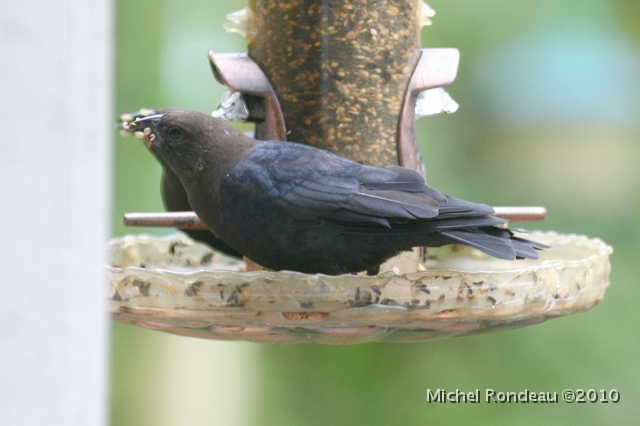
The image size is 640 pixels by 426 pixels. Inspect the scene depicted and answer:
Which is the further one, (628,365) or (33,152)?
(628,365)

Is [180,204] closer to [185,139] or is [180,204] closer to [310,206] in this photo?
[185,139]

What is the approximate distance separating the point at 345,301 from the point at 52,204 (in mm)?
1312

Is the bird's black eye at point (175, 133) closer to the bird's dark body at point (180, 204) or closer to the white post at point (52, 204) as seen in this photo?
the bird's dark body at point (180, 204)

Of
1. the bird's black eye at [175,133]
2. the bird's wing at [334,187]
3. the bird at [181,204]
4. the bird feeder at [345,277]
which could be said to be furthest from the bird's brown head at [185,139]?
the bird at [181,204]

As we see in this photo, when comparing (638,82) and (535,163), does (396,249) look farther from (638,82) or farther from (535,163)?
(638,82)

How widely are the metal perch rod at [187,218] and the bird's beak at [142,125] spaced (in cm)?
34

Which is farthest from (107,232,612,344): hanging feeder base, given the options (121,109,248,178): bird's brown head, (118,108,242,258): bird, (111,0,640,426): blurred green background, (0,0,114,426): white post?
(111,0,640,426): blurred green background

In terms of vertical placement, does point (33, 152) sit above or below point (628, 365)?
above

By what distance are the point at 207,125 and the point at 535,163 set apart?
135 inches

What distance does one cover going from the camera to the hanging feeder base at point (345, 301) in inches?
79.8

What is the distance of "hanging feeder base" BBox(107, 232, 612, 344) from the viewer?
203 cm

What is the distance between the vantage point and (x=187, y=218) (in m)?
2.74

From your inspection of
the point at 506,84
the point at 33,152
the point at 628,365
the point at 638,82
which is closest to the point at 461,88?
the point at 506,84

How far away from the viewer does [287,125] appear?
2.98m
